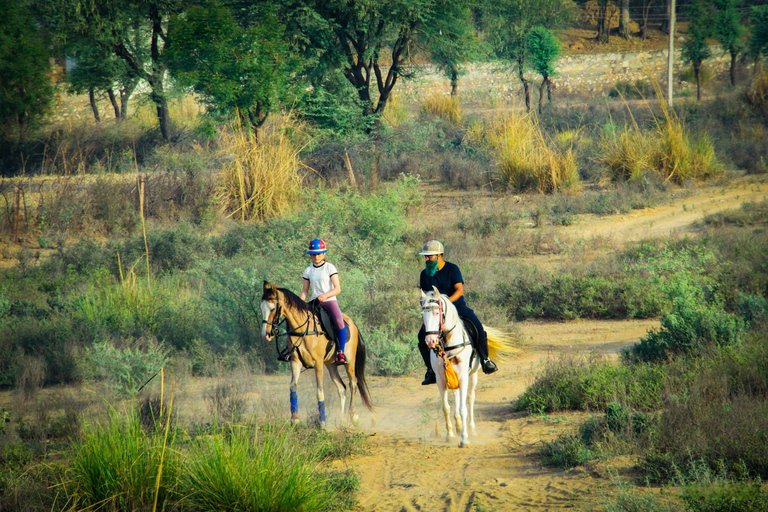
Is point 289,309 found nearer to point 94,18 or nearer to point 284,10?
point 284,10

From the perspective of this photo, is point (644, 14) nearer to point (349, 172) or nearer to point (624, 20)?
point (624, 20)

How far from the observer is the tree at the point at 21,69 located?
23375 millimetres

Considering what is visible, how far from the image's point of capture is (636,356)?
7918mm

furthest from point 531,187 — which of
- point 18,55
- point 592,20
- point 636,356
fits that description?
point 592,20

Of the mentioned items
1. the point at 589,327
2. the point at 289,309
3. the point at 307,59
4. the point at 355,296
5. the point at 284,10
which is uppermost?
the point at 284,10

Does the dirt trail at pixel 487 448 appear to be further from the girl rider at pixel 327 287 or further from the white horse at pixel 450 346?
the girl rider at pixel 327 287

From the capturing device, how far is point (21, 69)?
77.3ft

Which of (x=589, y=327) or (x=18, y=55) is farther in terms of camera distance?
(x=18, y=55)

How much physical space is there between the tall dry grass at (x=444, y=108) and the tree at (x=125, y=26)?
11.1m

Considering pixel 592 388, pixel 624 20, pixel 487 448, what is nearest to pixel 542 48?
pixel 624 20

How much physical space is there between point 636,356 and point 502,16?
2775cm

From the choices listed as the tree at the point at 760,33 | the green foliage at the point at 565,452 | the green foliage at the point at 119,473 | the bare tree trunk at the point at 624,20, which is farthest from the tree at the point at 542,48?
the green foliage at the point at 119,473

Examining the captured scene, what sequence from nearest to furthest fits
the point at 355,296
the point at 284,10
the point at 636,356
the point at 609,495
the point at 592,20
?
the point at 609,495 < the point at 636,356 < the point at 355,296 < the point at 284,10 < the point at 592,20

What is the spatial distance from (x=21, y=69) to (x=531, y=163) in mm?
18673
